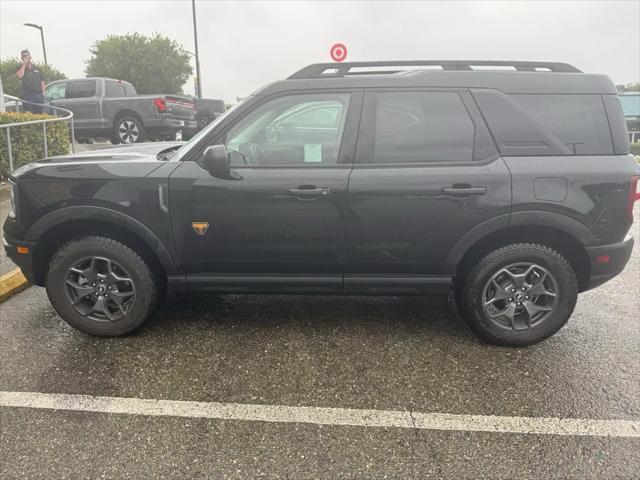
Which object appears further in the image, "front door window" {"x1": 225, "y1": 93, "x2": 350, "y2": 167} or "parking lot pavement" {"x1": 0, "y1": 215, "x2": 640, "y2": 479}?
"front door window" {"x1": 225, "y1": 93, "x2": 350, "y2": 167}

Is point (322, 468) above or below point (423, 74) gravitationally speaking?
below

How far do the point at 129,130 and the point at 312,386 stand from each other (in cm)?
1121

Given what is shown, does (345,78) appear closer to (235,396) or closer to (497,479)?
(235,396)

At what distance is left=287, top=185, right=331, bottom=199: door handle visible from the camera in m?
3.14

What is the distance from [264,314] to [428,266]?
4.42ft

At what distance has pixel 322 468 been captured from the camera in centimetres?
225

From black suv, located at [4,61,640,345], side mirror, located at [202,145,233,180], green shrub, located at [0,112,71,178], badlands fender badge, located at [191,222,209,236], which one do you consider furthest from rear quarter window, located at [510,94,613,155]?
green shrub, located at [0,112,71,178]

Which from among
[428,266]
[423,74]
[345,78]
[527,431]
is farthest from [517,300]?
[345,78]

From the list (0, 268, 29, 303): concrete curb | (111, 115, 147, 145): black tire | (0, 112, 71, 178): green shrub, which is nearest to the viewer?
(0, 268, 29, 303): concrete curb

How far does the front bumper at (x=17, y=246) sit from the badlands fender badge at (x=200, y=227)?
109cm

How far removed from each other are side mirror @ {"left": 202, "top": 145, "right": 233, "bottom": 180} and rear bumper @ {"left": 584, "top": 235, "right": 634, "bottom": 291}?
2.32 meters

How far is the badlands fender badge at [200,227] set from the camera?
3219 mm

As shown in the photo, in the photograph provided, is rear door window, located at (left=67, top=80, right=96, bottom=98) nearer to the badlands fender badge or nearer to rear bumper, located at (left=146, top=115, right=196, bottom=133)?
rear bumper, located at (left=146, top=115, right=196, bottom=133)

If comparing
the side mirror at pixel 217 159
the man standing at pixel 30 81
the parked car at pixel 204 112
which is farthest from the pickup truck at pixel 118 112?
the side mirror at pixel 217 159
